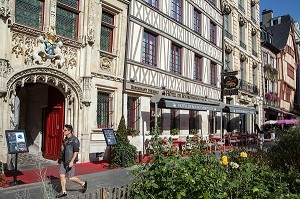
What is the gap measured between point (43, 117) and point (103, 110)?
2.39 meters

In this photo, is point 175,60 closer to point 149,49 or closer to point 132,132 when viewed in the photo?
point 149,49

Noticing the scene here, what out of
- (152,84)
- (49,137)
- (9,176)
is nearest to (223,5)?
(152,84)

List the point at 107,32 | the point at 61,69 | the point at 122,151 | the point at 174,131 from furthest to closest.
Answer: the point at 174,131, the point at 107,32, the point at 122,151, the point at 61,69

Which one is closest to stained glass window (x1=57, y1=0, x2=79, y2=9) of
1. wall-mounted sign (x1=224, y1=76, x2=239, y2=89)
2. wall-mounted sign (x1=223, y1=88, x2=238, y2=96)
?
wall-mounted sign (x1=224, y1=76, x2=239, y2=89)

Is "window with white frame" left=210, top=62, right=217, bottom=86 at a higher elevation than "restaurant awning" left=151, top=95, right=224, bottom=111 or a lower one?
higher

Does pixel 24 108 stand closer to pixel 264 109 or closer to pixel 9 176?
pixel 9 176

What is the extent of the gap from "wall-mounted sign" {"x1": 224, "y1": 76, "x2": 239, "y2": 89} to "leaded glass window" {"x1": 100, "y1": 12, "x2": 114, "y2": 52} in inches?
423

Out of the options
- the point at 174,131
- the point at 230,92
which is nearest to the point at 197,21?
the point at 230,92

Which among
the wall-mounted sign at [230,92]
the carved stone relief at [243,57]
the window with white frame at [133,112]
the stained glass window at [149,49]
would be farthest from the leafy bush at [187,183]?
the carved stone relief at [243,57]

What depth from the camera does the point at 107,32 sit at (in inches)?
459

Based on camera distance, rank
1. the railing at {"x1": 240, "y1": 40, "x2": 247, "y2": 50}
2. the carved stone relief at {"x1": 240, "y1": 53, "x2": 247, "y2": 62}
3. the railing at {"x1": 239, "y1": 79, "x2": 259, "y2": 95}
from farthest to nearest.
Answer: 1. the railing at {"x1": 240, "y1": 40, "x2": 247, "y2": 50}
2. the carved stone relief at {"x1": 240, "y1": 53, "x2": 247, "y2": 62}
3. the railing at {"x1": 239, "y1": 79, "x2": 259, "y2": 95}

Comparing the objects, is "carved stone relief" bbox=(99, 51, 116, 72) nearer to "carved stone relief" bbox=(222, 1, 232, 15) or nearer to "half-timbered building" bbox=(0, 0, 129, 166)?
"half-timbered building" bbox=(0, 0, 129, 166)

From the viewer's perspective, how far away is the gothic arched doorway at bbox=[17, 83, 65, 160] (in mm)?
10539

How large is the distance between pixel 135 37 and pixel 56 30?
3791mm
